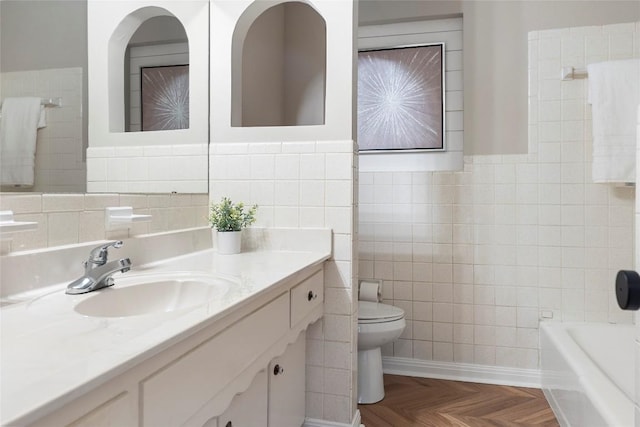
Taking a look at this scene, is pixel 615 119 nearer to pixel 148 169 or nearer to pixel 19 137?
pixel 148 169

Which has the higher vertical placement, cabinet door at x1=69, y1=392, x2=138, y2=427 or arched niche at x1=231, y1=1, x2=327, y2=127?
arched niche at x1=231, y1=1, x2=327, y2=127

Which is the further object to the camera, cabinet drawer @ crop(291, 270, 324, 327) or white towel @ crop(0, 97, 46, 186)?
cabinet drawer @ crop(291, 270, 324, 327)

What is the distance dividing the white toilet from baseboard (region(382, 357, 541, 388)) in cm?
36

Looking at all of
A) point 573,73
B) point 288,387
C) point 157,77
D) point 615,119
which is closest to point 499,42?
point 573,73

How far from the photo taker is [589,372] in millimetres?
1771

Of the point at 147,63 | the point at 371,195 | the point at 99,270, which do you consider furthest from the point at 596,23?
the point at 99,270

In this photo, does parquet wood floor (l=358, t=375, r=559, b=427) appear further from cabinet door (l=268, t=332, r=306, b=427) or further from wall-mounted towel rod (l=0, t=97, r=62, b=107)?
wall-mounted towel rod (l=0, t=97, r=62, b=107)

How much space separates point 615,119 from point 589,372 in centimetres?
130

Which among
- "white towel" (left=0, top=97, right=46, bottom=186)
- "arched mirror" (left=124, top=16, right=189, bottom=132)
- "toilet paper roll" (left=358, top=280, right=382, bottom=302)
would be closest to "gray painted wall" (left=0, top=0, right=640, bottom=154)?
"toilet paper roll" (left=358, top=280, right=382, bottom=302)

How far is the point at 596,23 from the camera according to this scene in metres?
2.43

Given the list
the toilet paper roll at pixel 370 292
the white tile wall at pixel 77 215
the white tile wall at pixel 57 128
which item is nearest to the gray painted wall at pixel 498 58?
the toilet paper roll at pixel 370 292

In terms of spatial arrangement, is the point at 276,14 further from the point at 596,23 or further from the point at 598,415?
the point at 598,415

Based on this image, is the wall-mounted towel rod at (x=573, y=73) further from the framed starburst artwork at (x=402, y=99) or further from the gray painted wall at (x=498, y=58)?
the framed starburst artwork at (x=402, y=99)

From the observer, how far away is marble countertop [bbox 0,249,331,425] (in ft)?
1.69
